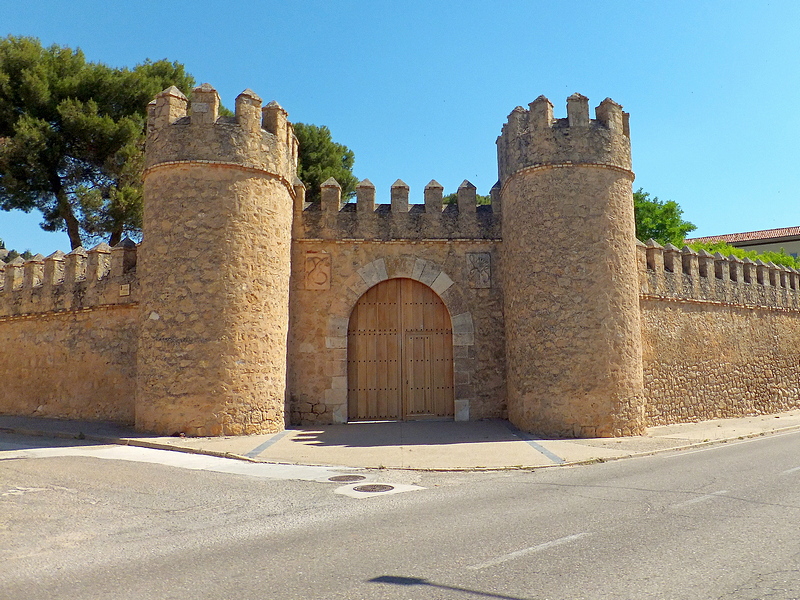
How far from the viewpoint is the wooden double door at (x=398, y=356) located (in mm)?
12312

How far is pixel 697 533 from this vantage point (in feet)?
14.5

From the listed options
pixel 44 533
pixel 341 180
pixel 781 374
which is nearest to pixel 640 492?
pixel 44 533

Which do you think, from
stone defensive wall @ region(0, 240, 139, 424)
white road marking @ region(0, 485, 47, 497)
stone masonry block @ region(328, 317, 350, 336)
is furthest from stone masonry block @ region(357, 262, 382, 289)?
white road marking @ region(0, 485, 47, 497)

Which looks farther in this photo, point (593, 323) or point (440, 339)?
point (440, 339)

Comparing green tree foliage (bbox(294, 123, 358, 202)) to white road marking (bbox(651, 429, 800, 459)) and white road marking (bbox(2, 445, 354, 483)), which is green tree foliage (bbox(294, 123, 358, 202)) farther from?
→ white road marking (bbox(651, 429, 800, 459))

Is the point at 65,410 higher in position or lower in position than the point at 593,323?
lower

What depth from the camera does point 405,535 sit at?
4512 millimetres

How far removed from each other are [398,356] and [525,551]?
8.48m

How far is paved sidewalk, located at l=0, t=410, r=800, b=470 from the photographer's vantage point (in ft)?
27.6

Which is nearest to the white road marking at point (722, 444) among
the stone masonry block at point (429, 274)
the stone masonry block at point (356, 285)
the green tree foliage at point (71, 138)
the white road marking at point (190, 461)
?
the white road marking at point (190, 461)

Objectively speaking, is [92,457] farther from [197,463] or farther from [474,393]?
[474,393]

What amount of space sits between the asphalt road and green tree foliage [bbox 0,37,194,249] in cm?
1362

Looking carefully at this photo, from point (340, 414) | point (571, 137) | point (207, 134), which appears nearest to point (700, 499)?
point (340, 414)

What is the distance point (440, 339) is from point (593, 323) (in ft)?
10.1
